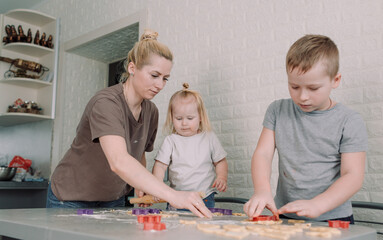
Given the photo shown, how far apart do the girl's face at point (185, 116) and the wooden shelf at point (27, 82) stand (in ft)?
7.43

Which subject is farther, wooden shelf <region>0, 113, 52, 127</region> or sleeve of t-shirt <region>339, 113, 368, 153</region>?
wooden shelf <region>0, 113, 52, 127</region>

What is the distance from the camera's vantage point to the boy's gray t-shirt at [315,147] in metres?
1.27

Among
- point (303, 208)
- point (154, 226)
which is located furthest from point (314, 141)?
point (154, 226)

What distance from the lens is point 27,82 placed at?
12.5ft

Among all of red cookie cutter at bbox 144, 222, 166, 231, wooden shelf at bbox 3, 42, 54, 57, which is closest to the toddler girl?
red cookie cutter at bbox 144, 222, 166, 231

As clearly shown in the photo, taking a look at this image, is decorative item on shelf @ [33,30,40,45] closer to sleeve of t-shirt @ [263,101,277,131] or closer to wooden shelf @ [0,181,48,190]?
wooden shelf @ [0,181,48,190]

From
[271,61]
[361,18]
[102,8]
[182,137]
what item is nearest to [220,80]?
[271,61]

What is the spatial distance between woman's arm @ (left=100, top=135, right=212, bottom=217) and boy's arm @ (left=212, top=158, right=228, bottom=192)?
27.8 inches

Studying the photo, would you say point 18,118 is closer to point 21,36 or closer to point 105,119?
point 21,36

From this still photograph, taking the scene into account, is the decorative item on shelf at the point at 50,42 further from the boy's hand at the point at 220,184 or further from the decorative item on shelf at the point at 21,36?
the boy's hand at the point at 220,184

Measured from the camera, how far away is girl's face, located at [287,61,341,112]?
1242 mm

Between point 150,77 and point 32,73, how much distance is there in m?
2.85

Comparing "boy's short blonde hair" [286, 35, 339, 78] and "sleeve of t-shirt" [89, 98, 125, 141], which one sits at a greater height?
"boy's short blonde hair" [286, 35, 339, 78]

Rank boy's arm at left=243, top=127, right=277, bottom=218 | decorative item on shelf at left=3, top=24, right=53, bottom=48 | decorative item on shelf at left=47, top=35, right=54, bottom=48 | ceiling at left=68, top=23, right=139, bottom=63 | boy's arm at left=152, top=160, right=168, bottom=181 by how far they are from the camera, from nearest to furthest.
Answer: boy's arm at left=243, top=127, right=277, bottom=218 → boy's arm at left=152, top=160, right=168, bottom=181 → ceiling at left=68, top=23, right=139, bottom=63 → decorative item on shelf at left=3, top=24, right=53, bottom=48 → decorative item on shelf at left=47, top=35, right=54, bottom=48
